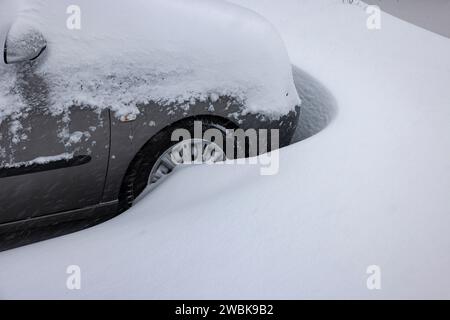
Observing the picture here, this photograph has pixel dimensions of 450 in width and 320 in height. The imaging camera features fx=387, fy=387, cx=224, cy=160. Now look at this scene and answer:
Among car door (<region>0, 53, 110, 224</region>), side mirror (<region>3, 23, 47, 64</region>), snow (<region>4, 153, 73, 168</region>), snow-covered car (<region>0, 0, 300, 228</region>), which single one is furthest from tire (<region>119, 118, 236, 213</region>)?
side mirror (<region>3, 23, 47, 64</region>)

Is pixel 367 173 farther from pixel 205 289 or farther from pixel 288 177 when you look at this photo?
pixel 205 289

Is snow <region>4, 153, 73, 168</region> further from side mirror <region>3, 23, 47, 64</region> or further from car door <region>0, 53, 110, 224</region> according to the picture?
side mirror <region>3, 23, 47, 64</region>

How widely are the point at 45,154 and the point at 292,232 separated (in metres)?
1.26

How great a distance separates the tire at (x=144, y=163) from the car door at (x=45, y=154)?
16 centimetres

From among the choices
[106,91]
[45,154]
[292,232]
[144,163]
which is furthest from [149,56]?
[292,232]

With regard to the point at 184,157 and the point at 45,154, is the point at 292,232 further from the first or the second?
the point at 45,154

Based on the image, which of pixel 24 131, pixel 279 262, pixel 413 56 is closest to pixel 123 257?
pixel 279 262

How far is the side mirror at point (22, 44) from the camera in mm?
1775

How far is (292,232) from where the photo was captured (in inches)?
68.7

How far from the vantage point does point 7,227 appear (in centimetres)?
196

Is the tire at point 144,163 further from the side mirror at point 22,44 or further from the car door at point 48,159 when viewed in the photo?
the side mirror at point 22,44

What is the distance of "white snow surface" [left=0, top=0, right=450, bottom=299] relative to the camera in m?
1.54

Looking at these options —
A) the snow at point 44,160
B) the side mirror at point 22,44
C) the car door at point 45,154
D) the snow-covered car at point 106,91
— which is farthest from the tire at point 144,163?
the side mirror at point 22,44

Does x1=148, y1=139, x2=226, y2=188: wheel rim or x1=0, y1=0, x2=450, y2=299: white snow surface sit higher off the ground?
x1=148, y1=139, x2=226, y2=188: wheel rim
